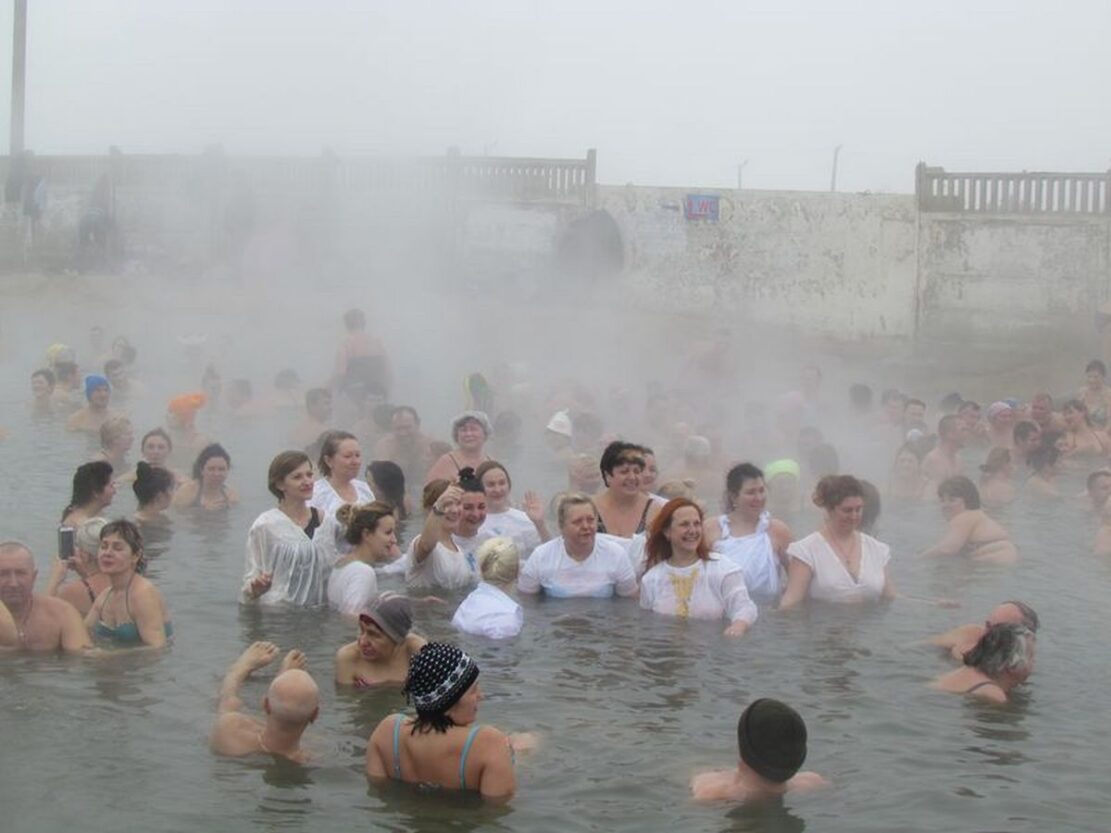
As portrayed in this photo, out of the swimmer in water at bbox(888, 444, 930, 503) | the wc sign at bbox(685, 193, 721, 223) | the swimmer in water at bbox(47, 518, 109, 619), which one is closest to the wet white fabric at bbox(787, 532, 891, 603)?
the swimmer in water at bbox(47, 518, 109, 619)

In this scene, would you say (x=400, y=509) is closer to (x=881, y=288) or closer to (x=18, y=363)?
(x=881, y=288)

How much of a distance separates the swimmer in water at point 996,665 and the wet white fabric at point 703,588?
48.4 inches

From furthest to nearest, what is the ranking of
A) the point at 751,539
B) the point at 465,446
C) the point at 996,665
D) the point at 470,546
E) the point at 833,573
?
the point at 465,446
the point at 470,546
the point at 751,539
the point at 833,573
the point at 996,665

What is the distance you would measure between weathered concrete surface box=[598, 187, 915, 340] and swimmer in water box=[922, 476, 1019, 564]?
1257cm

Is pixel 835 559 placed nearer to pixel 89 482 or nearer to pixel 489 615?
pixel 489 615

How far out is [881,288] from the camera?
2427 cm

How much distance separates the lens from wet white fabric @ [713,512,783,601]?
9.59 metres

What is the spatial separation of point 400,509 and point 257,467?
17.2ft

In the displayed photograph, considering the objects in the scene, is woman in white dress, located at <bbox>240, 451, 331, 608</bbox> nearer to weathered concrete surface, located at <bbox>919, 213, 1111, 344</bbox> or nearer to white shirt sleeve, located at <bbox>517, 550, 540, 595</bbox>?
white shirt sleeve, located at <bbox>517, 550, 540, 595</bbox>

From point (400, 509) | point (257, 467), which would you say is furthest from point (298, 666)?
point (257, 467)

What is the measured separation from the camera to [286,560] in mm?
9031

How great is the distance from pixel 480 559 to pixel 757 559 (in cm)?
166

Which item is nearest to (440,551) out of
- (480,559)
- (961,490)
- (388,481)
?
(480,559)

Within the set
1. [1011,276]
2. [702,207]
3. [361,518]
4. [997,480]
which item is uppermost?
[702,207]
